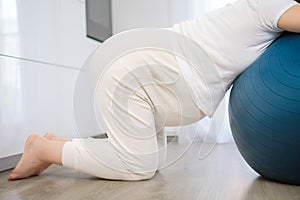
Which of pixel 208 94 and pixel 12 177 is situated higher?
pixel 208 94

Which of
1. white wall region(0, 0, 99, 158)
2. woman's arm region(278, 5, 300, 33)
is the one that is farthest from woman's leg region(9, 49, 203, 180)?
woman's arm region(278, 5, 300, 33)

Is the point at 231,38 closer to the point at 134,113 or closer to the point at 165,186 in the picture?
the point at 134,113

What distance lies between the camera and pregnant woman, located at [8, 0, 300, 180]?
1.32 m

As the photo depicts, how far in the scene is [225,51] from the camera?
1.33 meters

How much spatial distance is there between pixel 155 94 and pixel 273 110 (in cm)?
41

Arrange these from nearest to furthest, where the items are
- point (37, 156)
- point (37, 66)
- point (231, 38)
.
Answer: point (231, 38) → point (37, 156) → point (37, 66)

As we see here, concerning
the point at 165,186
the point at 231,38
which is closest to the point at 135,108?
the point at 165,186

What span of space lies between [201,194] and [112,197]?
0.28 metres

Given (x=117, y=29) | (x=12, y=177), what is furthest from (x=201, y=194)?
(x=117, y=29)

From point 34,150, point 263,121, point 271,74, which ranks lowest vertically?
point 34,150

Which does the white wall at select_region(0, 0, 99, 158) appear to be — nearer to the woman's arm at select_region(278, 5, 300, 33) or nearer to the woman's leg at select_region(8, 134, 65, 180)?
the woman's leg at select_region(8, 134, 65, 180)

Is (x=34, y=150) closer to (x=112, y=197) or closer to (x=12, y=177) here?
(x=12, y=177)

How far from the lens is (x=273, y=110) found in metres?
1.18

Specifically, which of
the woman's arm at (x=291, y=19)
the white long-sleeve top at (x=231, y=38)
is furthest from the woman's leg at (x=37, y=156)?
the woman's arm at (x=291, y=19)
